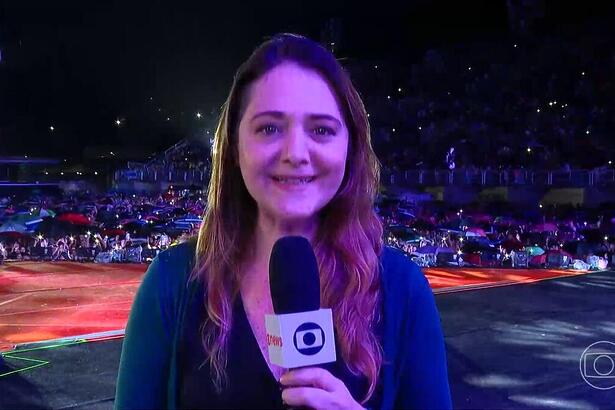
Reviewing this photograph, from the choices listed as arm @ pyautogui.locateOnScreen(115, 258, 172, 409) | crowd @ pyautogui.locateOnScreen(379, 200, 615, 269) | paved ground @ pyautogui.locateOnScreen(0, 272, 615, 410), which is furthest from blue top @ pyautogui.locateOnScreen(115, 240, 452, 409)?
crowd @ pyautogui.locateOnScreen(379, 200, 615, 269)

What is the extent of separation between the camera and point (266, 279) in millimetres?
858

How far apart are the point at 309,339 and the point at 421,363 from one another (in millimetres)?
237

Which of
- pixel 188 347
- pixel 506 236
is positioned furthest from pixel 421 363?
pixel 506 236

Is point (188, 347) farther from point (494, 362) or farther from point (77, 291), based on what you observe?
point (77, 291)

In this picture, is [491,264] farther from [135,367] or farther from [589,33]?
[589,33]

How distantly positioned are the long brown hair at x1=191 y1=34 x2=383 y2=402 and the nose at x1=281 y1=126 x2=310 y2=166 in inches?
3.9

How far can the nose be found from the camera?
759 millimetres

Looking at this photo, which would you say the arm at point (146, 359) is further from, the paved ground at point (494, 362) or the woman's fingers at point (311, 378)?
the paved ground at point (494, 362)

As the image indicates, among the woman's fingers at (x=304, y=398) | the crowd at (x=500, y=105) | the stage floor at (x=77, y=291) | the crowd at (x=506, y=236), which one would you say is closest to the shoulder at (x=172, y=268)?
the woman's fingers at (x=304, y=398)

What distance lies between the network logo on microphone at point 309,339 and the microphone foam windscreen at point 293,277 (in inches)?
1.0

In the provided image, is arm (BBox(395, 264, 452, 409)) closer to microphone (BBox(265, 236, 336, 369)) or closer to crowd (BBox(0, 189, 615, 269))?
microphone (BBox(265, 236, 336, 369))

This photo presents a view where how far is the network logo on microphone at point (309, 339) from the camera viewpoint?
656 mm

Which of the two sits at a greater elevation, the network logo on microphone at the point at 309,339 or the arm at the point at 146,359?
the network logo on microphone at the point at 309,339

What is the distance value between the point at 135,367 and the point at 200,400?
111 mm
